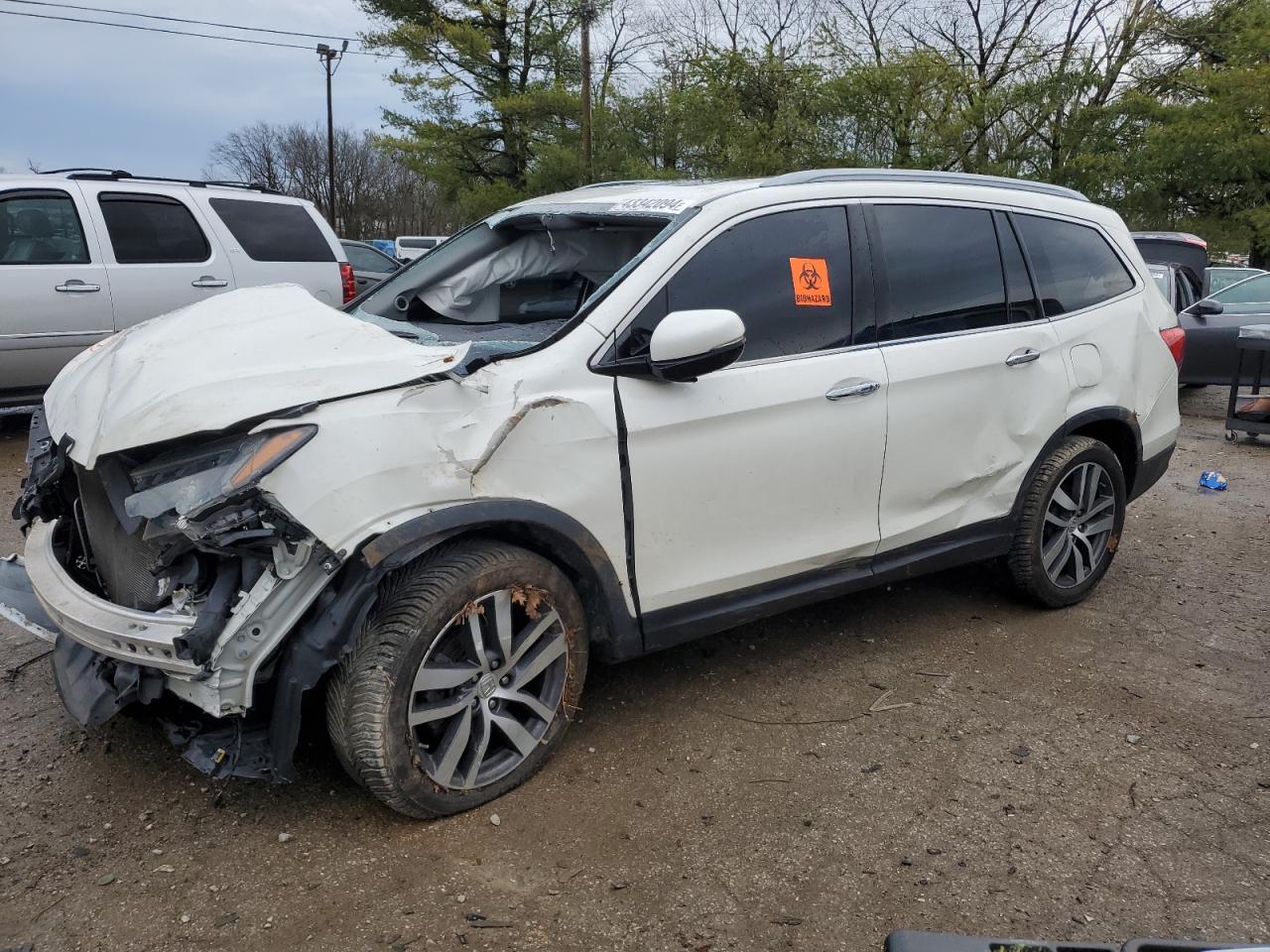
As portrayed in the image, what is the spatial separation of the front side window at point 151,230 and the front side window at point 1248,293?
1039cm

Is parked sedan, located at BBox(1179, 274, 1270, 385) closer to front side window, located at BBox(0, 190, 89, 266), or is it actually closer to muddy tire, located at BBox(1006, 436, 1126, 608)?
muddy tire, located at BBox(1006, 436, 1126, 608)

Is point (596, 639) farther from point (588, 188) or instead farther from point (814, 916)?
point (588, 188)

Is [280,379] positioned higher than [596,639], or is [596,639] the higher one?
[280,379]

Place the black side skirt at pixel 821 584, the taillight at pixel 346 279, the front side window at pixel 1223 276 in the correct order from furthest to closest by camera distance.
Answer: the front side window at pixel 1223 276, the taillight at pixel 346 279, the black side skirt at pixel 821 584

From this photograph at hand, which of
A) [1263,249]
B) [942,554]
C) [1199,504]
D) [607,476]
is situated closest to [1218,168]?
[1263,249]

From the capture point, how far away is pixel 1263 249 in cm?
2366

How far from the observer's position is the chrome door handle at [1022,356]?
4.00m

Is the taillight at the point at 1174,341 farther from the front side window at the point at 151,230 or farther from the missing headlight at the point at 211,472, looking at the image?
the front side window at the point at 151,230

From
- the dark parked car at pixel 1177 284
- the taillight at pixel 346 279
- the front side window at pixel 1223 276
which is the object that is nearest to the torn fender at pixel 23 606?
the taillight at pixel 346 279

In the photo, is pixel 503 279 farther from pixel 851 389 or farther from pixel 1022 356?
pixel 1022 356

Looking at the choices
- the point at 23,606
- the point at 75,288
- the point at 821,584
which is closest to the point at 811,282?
the point at 821,584

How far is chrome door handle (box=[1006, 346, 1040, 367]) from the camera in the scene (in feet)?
13.1

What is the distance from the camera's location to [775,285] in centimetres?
340

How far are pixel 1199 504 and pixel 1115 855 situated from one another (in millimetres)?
4864
